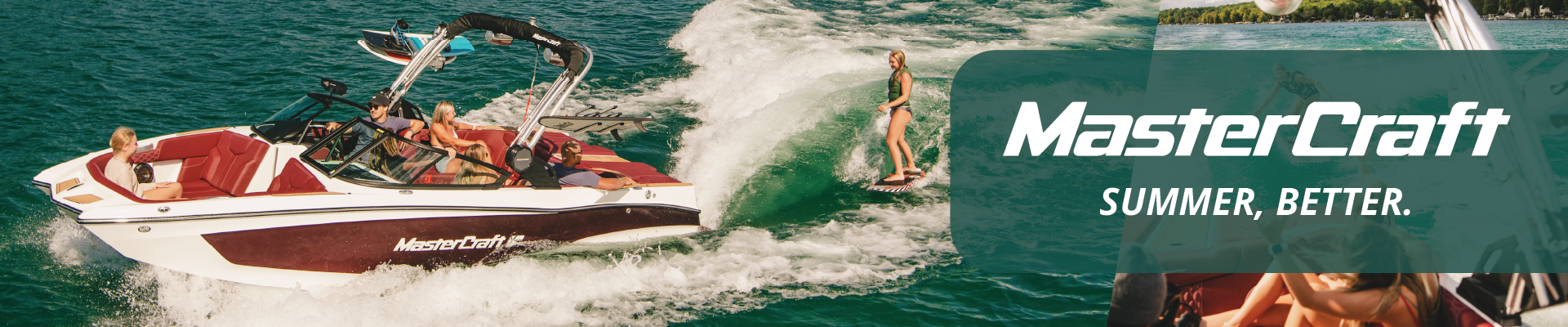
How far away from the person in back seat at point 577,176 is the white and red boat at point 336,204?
0.07 metres

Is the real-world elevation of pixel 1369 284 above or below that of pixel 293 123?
above

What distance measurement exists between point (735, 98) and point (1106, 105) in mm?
5513

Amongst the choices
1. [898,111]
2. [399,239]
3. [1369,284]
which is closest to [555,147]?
[399,239]

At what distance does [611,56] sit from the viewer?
15523 millimetres

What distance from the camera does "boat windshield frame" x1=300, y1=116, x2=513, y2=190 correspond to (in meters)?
6.05

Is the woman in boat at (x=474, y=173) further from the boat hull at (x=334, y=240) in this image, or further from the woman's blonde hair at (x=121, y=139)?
the woman's blonde hair at (x=121, y=139)

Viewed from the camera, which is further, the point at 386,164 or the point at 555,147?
the point at 555,147

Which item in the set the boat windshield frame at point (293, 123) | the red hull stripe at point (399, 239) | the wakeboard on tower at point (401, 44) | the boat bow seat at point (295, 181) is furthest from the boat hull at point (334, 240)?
the wakeboard on tower at point (401, 44)

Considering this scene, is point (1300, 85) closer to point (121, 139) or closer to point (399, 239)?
point (399, 239)

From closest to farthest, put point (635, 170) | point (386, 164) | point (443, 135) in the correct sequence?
point (386, 164) → point (443, 135) → point (635, 170)

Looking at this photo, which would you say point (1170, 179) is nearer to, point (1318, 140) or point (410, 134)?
point (1318, 140)

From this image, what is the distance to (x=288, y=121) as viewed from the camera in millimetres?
7008

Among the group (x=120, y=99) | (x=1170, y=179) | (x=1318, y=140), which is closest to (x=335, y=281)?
(x=1170, y=179)
